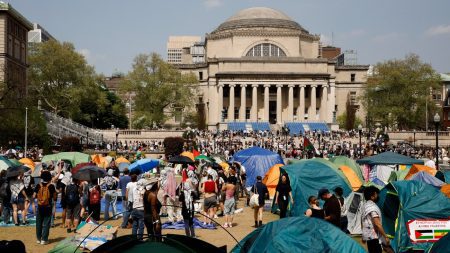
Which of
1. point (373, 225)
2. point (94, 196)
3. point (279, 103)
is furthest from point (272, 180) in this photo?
point (279, 103)

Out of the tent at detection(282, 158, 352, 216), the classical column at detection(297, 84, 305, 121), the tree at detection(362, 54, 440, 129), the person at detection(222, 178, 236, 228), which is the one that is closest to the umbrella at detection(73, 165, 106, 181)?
the person at detection(222, 178, 236, 228)

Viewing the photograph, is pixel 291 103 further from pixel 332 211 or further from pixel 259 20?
pixel 332 211

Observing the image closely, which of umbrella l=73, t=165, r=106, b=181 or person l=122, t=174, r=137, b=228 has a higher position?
umbrella l=73, t=165, r=106, b=181

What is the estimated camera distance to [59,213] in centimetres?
2142

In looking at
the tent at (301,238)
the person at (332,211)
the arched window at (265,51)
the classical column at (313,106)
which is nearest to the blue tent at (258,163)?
the person at (332,211)

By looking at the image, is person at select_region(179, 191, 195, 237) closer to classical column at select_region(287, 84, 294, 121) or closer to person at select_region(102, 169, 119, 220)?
person at select_region(102, 169, 119, 220)

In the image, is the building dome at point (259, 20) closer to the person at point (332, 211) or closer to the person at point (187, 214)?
the person at point (187, 214)

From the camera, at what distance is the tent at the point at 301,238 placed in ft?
30.5

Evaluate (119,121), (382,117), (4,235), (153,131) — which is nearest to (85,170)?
(4,235)

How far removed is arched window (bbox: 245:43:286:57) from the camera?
93812 mm

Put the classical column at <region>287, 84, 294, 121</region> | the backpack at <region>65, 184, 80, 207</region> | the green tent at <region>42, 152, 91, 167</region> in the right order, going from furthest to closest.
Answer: the classical column at <region>287, 84, 294, 121</region>, the green tent at <region>42, 152, 91, 167</region>, the backpack at <region>65, 184, 80, 207</region>

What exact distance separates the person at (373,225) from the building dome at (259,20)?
282 ft

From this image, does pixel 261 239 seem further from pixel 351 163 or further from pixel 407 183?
pixel 351 163

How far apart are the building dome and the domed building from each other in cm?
16
